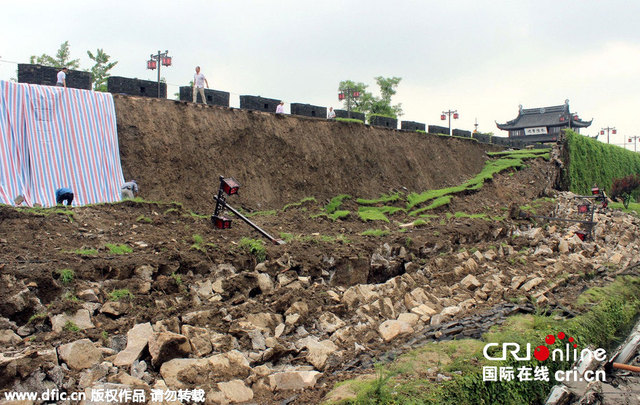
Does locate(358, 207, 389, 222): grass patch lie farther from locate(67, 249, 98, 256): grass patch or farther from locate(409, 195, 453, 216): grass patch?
locate(67, 249, 98, 256): grass patch

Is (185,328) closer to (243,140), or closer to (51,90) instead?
(51,90)

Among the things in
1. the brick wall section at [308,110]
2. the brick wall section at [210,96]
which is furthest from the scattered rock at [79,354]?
the brick wall section at [308,110]

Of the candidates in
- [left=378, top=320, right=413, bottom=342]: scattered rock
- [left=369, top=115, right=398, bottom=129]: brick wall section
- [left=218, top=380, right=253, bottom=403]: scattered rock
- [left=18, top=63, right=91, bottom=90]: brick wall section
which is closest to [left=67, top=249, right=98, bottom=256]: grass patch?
[left=218, top=380, right=253, bottom=403]: scattered rock

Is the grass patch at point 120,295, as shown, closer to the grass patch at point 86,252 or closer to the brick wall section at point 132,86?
the grass patch at point 86,252

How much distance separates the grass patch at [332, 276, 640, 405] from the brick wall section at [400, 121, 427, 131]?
13675mm

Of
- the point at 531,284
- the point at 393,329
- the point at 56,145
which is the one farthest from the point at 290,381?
the point at 56,145

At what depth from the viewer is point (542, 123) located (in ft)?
155

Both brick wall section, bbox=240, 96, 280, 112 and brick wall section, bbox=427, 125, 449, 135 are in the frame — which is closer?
brick wall section, bbox=240, 96, 280, 112

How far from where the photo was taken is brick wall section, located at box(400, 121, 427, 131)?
2227 centimetres

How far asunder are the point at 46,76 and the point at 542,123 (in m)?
44.1

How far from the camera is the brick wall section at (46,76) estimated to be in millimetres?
12477

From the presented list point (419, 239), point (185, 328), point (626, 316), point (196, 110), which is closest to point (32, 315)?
point (185, 328)

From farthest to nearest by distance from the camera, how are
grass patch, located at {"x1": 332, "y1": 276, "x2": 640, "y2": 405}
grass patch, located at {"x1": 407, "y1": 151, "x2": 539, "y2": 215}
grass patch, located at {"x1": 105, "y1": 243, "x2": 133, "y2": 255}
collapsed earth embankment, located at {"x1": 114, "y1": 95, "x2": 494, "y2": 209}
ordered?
grass patch, located at {"x1": 407, "y1": 151, "x2": 539, "y2": 215} → collapsed earth embankment, located at {"x1": 114, "y1": 95, "x2": 494, "y2": 209} → grass patch, located at {"x1": 105, "y1": 243, "x2": 133, "y2": 255} → grass patch, located at {"x1": 332, "y1": 276, "x2": 640, "y2": 405}

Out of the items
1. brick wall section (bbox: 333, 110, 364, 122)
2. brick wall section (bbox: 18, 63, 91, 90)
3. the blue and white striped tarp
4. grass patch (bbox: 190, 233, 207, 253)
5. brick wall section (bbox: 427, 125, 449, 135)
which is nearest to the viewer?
grass patch (bbox: 190, 233, 207, 253)
